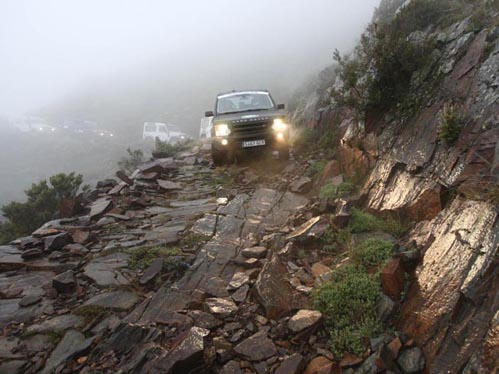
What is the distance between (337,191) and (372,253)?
254 centimetres

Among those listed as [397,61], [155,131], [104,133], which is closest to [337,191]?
[397,61]

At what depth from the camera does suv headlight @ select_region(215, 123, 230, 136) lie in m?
9.48

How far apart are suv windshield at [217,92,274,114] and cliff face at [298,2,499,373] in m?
3.57

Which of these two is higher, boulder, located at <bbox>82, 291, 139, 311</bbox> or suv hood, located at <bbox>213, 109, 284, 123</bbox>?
suv hood, located at <bbox>213, 109, 284, 123</bbox>

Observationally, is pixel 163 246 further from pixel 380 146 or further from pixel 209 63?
pixel 209 63

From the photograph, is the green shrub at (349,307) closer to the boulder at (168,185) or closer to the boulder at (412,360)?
the boulder at (412,360)

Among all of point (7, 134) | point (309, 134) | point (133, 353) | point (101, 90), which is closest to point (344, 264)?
point (133, 353)

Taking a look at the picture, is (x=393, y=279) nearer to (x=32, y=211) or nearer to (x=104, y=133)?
(x=32, y=211)

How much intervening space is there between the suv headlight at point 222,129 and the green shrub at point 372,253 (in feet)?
19.8

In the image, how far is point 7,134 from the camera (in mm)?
46469

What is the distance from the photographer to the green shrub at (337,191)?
21.0 ft

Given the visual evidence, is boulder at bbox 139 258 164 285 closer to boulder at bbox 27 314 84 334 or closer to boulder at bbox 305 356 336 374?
boulder at bbox 27 314 84 334

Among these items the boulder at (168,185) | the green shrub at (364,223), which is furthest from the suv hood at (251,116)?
the green shrub at (364,223)

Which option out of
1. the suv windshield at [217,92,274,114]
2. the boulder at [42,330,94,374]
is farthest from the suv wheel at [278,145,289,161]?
the boulder at [42,330,94,374]
